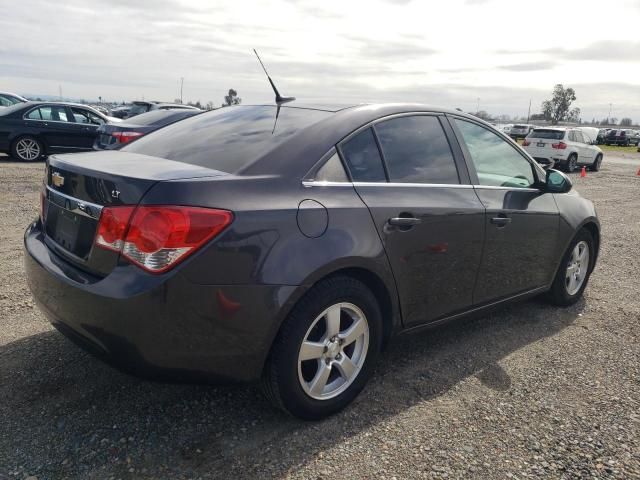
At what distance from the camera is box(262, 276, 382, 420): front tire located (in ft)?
8.56

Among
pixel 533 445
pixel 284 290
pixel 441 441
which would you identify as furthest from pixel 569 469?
pixel 284 290

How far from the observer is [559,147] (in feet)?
64.1

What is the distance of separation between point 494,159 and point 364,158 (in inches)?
52.5

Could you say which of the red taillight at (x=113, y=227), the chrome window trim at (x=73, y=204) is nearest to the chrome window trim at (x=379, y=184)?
the red taillight at (x=113, y=227)

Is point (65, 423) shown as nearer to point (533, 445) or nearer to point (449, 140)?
point (533, 445)

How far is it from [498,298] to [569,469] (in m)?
1.45

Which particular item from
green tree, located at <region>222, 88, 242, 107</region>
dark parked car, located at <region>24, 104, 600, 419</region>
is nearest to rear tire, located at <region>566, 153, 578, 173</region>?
green tree, located at <region>222, 88, 242, 107</region>

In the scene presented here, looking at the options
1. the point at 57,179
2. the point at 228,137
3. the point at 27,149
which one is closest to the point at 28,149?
the point at 27,149

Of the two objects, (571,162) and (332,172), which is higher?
(332,172)

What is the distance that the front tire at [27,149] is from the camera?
1237 centimetres

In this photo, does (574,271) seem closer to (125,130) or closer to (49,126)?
(125,130)

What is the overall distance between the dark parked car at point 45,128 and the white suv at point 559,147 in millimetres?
14228

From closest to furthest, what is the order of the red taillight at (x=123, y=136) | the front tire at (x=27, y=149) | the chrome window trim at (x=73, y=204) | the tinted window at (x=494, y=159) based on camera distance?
the chrome window trim at (x=73, y=204) → the tinted window at (x=494, y=159) → the red taillight at (x=123, y=136) → the front tire at (x=27, y=149)

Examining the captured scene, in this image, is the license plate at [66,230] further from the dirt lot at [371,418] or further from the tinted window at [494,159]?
the tinted window at [494,159]
